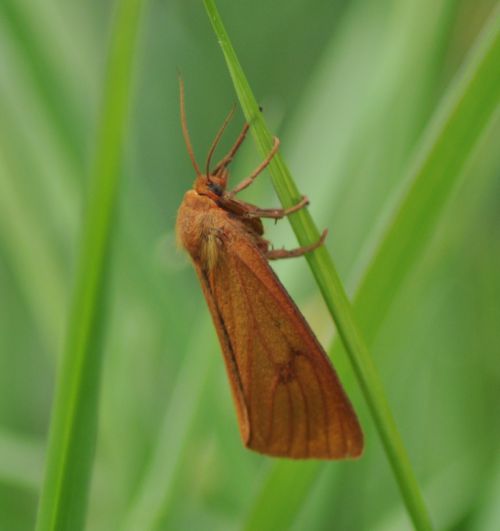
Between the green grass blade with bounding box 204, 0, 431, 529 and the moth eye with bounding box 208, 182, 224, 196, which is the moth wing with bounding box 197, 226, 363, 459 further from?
the green grass blade with bounding box 204, 0, 431, 529

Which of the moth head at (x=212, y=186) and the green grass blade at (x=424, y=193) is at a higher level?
the moth head at (x=212, y=186)

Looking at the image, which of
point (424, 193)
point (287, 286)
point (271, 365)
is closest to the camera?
point (424, 193)

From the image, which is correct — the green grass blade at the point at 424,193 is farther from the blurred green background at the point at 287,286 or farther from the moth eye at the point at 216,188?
the moth eye at the point at 216,188

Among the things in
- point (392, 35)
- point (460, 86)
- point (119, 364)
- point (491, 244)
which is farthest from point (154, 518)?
point (392, 35)

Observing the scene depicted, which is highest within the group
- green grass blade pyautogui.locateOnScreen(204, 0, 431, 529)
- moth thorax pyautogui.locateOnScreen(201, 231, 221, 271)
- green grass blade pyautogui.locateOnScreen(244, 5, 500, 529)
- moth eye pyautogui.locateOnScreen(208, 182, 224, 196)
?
moth eye pyautogui.locateOnScreen(208, 182, 224, 196)

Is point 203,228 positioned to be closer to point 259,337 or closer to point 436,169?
point 259,337

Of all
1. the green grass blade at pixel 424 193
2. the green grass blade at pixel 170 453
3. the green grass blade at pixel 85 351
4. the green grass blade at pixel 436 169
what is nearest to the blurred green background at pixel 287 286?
the green grass blade at pixel 170 453

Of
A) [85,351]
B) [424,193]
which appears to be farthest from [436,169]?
[85,351]

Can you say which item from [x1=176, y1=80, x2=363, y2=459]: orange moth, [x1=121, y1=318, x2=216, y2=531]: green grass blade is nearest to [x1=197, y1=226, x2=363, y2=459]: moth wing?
[x1=176, y1=80, x2=363, y2=459]: orange moth
